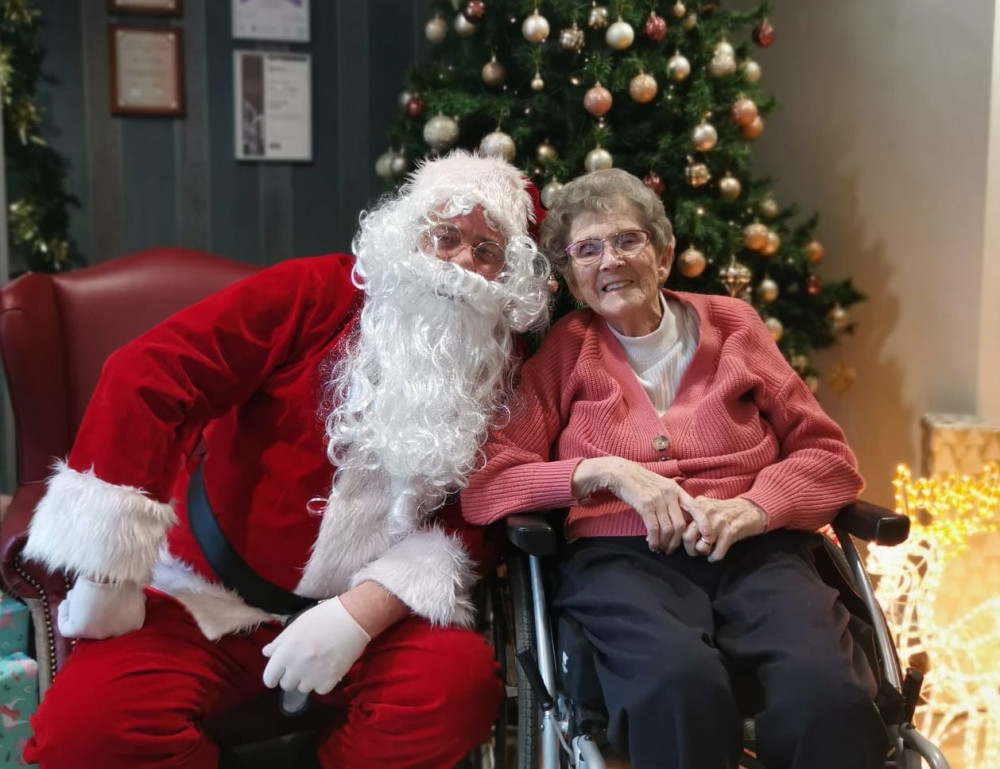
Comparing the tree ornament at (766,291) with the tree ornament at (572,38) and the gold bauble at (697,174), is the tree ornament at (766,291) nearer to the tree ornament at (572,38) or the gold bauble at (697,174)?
the gold bauble at (697,174)

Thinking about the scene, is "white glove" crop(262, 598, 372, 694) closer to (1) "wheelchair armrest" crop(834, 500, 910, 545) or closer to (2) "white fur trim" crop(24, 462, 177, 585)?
(2) "white fur trim" crop(24, 462, 177, 585)

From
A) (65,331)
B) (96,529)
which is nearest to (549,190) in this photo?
(65,331)

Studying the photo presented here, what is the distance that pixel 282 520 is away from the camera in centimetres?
165

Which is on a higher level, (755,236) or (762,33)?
(762,33)

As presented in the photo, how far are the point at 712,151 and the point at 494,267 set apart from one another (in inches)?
39.4

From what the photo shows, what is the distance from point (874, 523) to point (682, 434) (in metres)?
0.37

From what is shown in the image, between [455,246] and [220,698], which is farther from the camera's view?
[455,246]

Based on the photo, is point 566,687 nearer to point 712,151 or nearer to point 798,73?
point 712,151

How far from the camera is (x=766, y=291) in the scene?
2.47 meters

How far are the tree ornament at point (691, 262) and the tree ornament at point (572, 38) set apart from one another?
62 centimetres

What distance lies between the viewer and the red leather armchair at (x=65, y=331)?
1896mm

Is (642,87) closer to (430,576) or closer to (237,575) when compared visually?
(430,576)

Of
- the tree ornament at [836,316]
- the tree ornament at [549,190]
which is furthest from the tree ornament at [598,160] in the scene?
the tree ornament at [836,316]

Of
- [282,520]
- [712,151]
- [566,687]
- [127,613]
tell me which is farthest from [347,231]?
[566,687]
